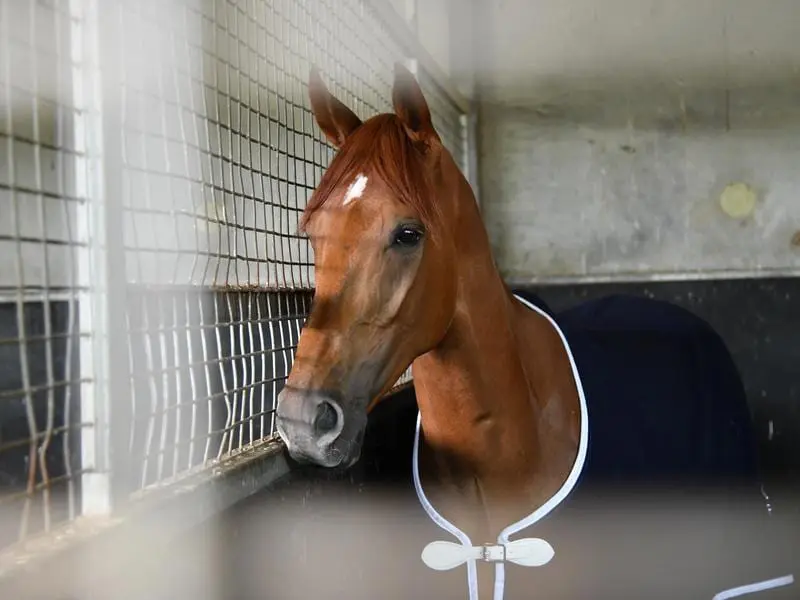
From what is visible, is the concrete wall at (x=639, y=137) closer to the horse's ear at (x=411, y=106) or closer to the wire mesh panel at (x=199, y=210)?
the wire mesh panel at (x=199, y=210)

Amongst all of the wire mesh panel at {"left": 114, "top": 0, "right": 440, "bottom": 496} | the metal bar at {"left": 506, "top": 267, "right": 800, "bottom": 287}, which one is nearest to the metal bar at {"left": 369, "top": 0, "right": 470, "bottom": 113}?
the wire mesh panel at {"left": 114, "top": 0, "right": 440, "bottom": 496}

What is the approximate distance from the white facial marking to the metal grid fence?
154 millimetres

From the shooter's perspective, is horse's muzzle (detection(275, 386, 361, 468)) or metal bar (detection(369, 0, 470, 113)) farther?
metal bar (detection(369, 0, 470, 113))

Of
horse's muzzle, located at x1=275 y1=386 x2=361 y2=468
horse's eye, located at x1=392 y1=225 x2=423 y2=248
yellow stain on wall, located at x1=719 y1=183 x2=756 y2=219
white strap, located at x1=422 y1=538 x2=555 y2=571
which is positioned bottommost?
white strap, located at x1=422 y1=538 x2=555 y2=571

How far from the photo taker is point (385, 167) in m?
0.79

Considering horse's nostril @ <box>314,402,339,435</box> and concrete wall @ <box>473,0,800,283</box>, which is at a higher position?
concrete wall @ <box>473,0,800,283</box>

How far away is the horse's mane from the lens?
79 cm

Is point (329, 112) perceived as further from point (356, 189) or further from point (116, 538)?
point (116, 538)

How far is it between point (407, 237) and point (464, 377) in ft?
0.65

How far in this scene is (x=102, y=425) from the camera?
0.59 m

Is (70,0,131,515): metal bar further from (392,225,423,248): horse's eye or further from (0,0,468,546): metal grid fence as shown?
(392,225,423,248): horse's eye

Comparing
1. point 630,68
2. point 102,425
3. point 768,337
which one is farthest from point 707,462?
point 630,68

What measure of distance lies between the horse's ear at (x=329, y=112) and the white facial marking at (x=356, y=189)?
0.14 meters

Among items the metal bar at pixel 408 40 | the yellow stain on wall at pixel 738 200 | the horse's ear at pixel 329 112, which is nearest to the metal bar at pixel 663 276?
the yellow stain on wall at pixel 738 200
